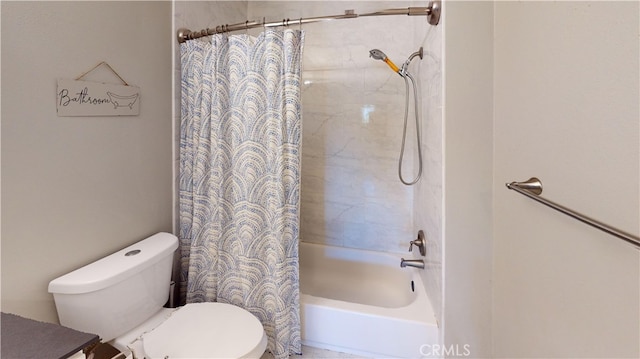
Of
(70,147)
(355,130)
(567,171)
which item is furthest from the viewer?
(355,130)

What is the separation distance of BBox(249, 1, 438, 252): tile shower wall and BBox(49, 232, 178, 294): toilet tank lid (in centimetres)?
121

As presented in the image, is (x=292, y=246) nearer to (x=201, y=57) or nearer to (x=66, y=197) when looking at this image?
(x=66, y=197)

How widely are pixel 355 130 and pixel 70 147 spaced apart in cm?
170

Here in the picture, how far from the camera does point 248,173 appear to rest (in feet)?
5.01

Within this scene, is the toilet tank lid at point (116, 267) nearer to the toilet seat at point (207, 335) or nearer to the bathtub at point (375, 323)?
the toilet seat at point (207, 335)

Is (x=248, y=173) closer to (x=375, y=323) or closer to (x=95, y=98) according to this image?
(x=95, y=98)

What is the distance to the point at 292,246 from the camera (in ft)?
5.00

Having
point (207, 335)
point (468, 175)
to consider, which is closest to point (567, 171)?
point (468, 175)

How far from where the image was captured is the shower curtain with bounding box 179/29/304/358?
4.82 feet

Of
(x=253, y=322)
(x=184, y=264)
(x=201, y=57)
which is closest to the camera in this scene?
(x=253, y=322)

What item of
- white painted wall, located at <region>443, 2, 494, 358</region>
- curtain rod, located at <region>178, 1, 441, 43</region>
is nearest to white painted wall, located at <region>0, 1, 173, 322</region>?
curtain rod, located at <region>178, 1, 441, 43</region>

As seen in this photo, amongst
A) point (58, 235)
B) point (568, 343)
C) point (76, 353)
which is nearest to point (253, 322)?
point (76, 353)

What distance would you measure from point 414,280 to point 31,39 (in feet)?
7.05

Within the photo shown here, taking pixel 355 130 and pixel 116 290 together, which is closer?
pixel 116 290
